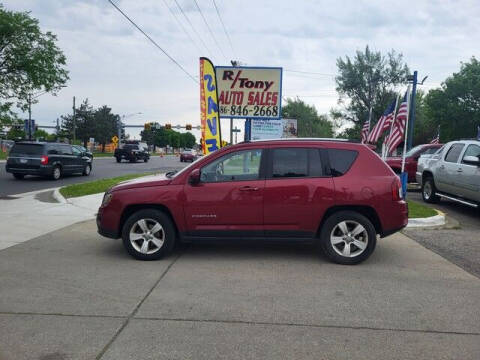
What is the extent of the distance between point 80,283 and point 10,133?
9653 cm

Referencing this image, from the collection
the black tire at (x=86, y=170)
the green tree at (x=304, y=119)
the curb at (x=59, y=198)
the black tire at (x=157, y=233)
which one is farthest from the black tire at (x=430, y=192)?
the green tree at (x=304, y=119)

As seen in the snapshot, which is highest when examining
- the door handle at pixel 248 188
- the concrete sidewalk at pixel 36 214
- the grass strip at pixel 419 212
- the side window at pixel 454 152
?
the side window at pixel 454 152

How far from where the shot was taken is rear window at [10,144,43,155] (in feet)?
59.4

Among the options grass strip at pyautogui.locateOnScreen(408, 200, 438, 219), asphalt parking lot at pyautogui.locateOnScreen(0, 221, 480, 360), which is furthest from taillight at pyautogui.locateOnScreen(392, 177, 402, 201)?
grass strip at pyautogui.locateOnScreen(408, 200, 438, 219)

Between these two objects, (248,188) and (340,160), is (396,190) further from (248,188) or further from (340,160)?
(248,188)

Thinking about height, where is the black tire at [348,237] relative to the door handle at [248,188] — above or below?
below

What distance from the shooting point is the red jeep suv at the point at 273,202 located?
5.63 metres

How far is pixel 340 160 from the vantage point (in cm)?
577

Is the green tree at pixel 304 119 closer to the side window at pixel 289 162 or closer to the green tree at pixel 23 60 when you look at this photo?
the green tree at pixel 23 60

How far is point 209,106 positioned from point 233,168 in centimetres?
727

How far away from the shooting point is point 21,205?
10.8 metres

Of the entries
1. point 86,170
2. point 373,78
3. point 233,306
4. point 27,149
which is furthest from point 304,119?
point 233,306

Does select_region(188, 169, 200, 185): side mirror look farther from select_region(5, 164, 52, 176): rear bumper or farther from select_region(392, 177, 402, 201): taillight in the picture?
select_region(5, 164, 52, 176): rear bumper

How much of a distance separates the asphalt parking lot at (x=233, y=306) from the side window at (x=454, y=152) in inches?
201
